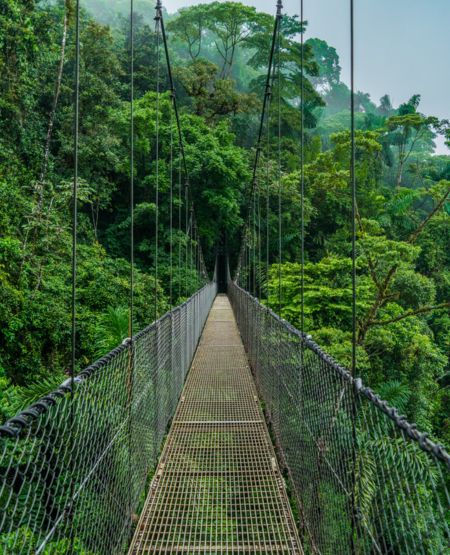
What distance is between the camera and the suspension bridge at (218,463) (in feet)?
3.07

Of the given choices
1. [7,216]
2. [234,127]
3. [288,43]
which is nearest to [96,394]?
[7,216]

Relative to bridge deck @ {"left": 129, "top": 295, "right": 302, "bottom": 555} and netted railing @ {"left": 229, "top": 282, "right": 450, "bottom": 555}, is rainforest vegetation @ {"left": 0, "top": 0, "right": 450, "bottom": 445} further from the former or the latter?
netted railing @ {"left": 229, "top": 282, "right": 450, "bottom": 555}

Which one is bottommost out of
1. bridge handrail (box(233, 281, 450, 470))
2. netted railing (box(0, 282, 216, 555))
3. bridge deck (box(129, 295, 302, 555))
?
bridge deck (box(129, 295, 302, 555))

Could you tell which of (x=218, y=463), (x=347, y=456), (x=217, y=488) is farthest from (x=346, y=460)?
(x=218, y=463)

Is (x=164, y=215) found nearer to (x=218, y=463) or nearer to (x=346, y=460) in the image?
(x=218, y=463)

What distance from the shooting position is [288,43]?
15328 millimetres

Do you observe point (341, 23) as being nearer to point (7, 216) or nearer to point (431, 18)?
point (431, 18)

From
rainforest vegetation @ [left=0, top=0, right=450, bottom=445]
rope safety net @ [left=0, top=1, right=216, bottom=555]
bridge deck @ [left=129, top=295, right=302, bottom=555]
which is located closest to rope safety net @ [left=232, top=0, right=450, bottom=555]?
bridge deck @ [left=129, top=295, right=302, bottom=555]

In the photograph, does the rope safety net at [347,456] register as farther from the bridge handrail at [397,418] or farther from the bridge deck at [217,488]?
the bridge deck at [217,488]

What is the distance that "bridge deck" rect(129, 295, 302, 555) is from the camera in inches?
63.5

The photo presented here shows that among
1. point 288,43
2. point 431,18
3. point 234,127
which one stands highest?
point 288,43

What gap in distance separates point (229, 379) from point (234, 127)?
42.0 ft

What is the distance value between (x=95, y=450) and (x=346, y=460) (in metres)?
0.68

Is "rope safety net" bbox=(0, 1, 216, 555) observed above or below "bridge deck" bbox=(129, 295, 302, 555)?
above
